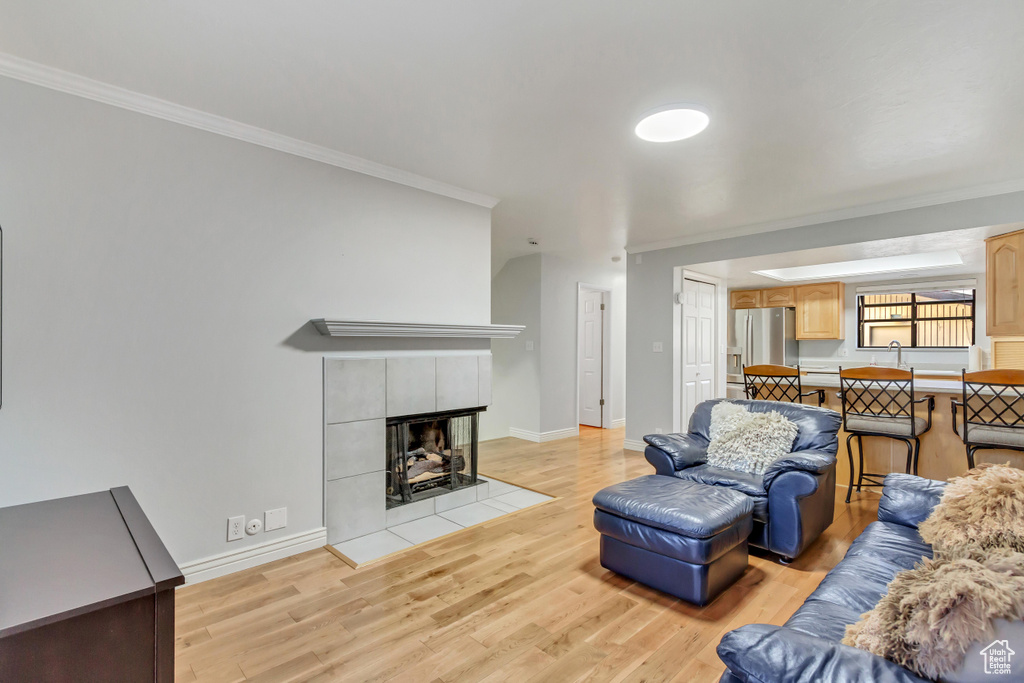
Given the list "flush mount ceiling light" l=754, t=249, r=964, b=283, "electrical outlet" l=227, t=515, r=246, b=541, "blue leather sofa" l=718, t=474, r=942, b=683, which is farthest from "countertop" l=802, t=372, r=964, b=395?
"electrical outlet" l=227, t=515, r=246, b=541

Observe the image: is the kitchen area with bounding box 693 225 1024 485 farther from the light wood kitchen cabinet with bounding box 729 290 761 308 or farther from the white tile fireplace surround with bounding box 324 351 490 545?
the white tile fireplace surround with bounding box 324 351 490 545

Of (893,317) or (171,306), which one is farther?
(893,317)

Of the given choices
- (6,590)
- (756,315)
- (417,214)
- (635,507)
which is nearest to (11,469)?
(6,590)

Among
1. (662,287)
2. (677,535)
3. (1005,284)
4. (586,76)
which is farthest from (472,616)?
(1005,284)

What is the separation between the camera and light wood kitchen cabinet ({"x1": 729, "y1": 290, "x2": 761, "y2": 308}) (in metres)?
6.80

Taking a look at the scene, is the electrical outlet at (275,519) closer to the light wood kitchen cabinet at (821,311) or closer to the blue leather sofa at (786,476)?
the blue leather sofa at (786,476)

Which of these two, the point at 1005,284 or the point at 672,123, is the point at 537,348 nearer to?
the point at 672,123

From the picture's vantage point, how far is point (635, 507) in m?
2.45

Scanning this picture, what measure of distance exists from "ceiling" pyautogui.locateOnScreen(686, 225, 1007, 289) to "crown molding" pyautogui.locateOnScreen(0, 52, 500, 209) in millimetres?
3296

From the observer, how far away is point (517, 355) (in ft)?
20.2

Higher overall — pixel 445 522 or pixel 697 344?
pixel 697 344

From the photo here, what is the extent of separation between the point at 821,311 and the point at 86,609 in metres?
7.40

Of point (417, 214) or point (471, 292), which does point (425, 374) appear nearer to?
point (471, 292)

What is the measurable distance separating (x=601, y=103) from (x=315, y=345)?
2095 mm
